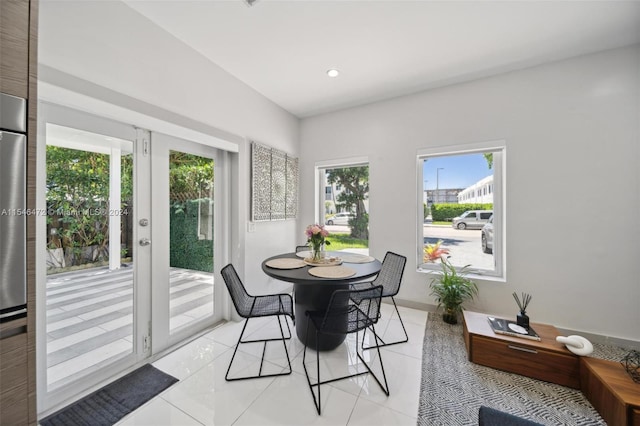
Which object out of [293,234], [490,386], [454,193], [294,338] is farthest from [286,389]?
[454,193]

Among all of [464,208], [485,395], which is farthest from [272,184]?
[485,395]

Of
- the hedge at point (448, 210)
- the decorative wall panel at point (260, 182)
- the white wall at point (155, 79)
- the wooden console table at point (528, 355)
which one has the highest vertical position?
the white wall at point (155, 79)

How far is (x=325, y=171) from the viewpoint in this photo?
3.93 metres

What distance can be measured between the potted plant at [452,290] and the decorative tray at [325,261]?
4.41ft

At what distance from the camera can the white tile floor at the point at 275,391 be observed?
59.9 inches

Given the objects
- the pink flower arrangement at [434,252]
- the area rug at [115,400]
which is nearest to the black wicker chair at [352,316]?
the area rug at [115,400]

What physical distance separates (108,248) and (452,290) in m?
3.33

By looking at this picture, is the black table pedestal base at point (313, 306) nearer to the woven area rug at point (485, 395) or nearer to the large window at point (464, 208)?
the woven area rug at point (485, 395)

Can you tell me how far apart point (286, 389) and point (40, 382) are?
1549 millimetres

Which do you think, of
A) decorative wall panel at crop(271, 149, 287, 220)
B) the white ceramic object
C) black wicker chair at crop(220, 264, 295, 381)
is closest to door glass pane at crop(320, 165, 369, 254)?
decorative wall panel at crop(271, 149, 287, 220)

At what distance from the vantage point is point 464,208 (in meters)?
3.04

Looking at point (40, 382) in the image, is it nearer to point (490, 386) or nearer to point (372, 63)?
point (490, 386)

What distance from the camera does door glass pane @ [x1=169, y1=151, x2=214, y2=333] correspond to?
236cm

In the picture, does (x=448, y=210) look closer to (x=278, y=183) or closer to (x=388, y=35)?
(x=388, y=35)
